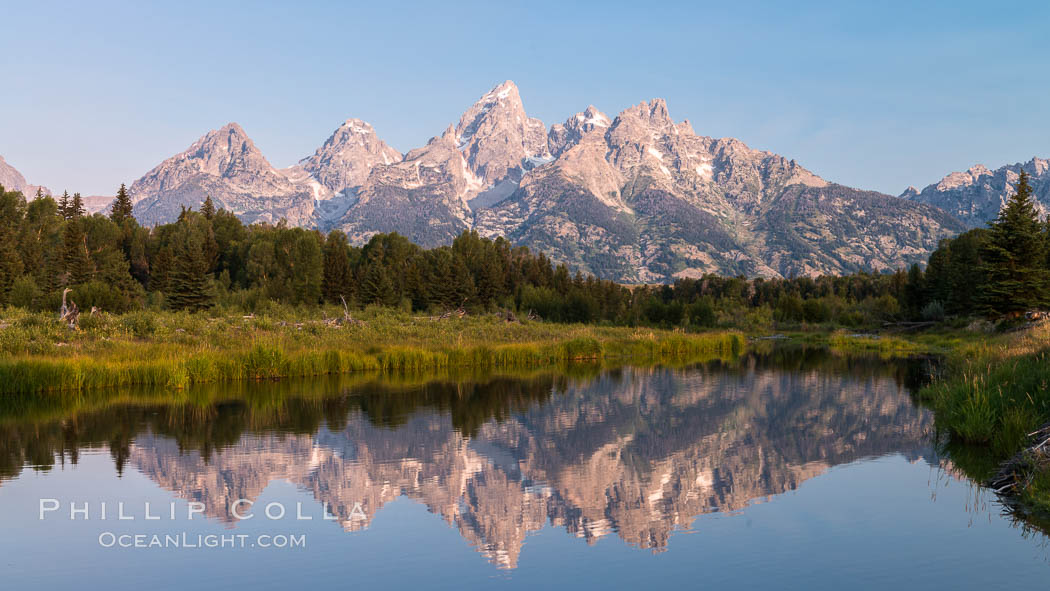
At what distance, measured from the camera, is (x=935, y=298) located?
308ft

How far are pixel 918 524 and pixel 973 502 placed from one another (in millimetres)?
2285

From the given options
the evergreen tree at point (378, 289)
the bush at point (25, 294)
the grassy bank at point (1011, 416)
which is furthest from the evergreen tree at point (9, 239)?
the grassy bank at point (1011, 416)

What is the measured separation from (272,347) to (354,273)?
53166mm

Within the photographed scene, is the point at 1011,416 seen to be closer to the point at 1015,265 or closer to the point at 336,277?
the point at 1015,265

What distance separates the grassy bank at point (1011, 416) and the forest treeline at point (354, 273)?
41880mm

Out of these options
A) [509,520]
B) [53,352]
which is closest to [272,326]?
[53,352]

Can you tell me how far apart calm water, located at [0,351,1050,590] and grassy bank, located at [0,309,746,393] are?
3.79m

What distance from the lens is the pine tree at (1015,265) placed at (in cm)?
5872

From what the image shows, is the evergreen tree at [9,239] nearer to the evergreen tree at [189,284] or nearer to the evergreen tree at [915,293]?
the evergreen tree at [189,284]

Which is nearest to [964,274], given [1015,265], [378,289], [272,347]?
[1015,265]

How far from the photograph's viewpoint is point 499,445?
25234 mm

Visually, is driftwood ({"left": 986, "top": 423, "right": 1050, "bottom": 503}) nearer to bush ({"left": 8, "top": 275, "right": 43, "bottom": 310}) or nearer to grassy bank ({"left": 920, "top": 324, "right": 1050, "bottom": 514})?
grassy bank ({"left": 920, "top": 324, "right": 1050, "bottom": 514})

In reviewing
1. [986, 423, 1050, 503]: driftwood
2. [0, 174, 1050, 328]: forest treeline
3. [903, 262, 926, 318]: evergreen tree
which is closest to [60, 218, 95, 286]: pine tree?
[0, 174, 1050, 328]: forest treeline

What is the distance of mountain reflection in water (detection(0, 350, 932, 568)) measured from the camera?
17672mm
